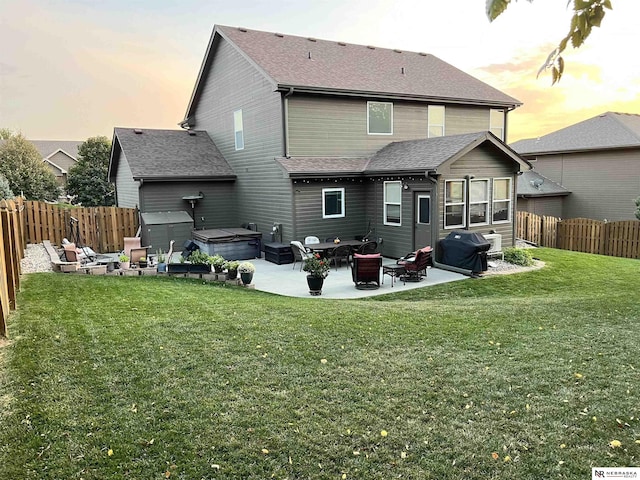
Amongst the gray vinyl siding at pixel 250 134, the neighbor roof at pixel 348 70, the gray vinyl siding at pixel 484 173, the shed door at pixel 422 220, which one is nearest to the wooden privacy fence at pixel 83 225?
the gray vinyl siding at pixel 250 134

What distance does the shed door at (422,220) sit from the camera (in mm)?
14461

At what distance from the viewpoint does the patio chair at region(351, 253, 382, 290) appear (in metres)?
11.7

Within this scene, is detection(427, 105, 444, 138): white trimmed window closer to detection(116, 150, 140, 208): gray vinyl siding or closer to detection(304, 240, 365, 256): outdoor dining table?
detection(304, 240, 365, 256): outdoor dining table

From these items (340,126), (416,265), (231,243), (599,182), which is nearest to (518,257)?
(416,265)

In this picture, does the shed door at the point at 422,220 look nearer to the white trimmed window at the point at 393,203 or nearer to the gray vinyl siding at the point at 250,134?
the white trimmed window at the point at 393,203

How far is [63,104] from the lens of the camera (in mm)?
27328

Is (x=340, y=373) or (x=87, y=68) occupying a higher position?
(x=87, y=68)

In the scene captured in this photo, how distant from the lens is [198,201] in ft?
61.2

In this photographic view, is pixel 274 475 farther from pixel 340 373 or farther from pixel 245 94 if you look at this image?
pixel 245 94

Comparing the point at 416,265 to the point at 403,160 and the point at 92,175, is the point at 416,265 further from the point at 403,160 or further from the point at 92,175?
Result: the point at 92,175

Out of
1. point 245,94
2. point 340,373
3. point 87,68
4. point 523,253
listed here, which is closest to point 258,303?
point 340,373

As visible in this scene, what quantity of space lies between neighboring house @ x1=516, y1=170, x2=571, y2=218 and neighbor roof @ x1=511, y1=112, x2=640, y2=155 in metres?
2.00

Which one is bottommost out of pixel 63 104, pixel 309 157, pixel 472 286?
pixel 472 286

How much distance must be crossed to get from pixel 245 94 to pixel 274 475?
16698 millimetres
